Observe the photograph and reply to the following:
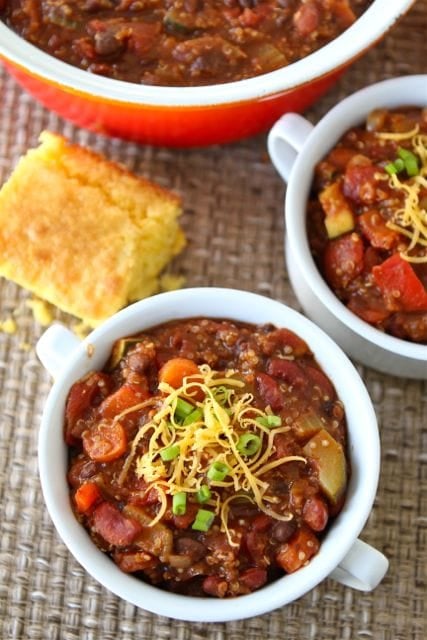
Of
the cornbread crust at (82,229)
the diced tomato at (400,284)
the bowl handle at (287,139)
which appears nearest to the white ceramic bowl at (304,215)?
the bowl handle at (287,139)

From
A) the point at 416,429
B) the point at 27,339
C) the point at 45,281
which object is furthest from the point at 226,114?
the point at 416,429

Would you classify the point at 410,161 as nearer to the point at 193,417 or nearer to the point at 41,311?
the point at 193,417

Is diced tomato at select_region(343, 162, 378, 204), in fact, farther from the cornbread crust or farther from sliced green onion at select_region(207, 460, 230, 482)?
sliced green onion at select_region(207, 460, 230, 482)

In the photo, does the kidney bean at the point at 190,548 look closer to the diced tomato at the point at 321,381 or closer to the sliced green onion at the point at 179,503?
the sliced green onion at the point at 179,503

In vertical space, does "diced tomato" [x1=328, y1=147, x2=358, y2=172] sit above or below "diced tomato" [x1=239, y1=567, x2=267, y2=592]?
above

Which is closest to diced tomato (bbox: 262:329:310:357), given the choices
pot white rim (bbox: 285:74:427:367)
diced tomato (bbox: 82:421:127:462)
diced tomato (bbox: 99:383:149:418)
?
pot white rim (bbox: 285:74:427:367)

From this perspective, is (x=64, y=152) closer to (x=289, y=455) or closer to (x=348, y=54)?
(x=348, y=54)
